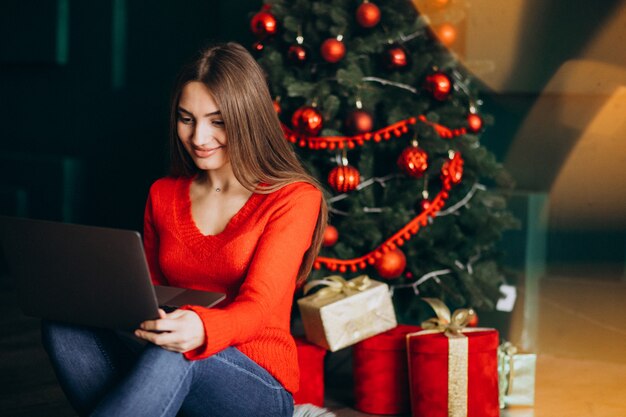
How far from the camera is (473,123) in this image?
274 centimetres

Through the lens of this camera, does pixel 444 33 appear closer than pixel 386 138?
No

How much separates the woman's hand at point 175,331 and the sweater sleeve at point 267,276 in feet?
0.05

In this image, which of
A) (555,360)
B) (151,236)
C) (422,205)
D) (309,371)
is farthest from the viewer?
(555,360)

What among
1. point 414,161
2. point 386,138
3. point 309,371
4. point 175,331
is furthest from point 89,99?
point 175,331

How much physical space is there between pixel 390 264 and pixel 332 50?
707 millimetres

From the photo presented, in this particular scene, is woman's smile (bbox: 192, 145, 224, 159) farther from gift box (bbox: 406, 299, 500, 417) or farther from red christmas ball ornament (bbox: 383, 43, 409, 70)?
red christmas ball ornament (bbox: 383, 43, 409, 70)

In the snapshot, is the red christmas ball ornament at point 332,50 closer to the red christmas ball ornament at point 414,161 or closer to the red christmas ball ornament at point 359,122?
the red christmas ball ornament at point 359,122

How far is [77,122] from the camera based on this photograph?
457 cm

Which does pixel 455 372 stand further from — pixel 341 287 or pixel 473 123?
pixel 473 123

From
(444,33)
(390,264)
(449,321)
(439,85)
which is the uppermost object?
(444,33)

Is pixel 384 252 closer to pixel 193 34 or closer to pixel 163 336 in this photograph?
pixel 163 336

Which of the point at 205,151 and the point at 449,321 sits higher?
the point at 205,151

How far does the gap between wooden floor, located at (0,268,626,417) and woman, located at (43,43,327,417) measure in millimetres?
894

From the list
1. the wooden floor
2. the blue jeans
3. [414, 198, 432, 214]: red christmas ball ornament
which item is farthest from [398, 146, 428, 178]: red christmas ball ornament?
the blue jeans
